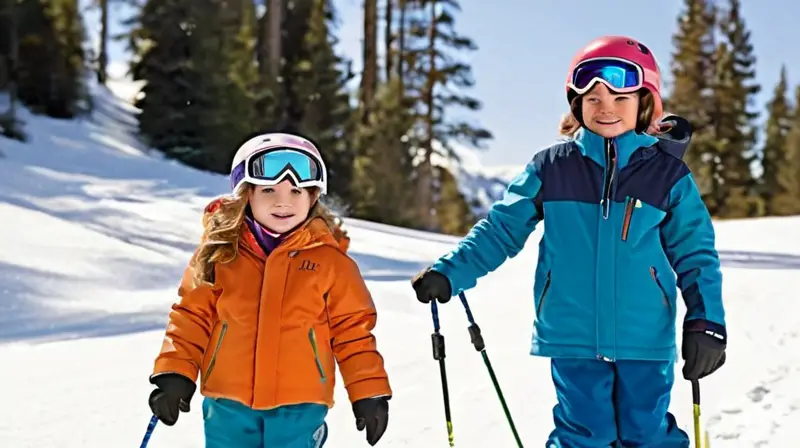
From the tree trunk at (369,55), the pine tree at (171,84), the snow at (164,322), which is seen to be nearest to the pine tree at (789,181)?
the tree trunk at (369,55)

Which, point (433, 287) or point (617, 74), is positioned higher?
point (617, 74)

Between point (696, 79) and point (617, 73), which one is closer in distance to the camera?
point (617, 73)

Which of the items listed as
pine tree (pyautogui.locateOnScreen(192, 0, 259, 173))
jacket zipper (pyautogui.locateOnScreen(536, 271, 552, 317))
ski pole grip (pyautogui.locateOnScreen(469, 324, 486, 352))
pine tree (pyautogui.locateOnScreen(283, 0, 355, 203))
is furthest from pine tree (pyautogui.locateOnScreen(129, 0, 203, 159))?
jacket zipper (pyautogui.locateOnScreen(536, 271, 552, 317))

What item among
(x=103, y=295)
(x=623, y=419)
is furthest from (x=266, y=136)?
(x=103, y=295)

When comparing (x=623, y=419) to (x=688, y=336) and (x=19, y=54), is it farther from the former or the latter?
(x=19, y=54)

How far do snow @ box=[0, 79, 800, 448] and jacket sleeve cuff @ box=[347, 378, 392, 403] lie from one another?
1319 millimetres

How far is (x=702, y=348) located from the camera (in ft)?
9.14

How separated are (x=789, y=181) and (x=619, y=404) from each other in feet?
122

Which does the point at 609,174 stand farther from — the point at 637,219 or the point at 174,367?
the point at 174,367

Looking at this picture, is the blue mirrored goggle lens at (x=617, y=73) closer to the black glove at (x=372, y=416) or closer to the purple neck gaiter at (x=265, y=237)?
the purple neck gaiter at (x=265, y=237)

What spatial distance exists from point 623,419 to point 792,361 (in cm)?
264

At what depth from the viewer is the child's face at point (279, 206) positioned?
2887 millimetres

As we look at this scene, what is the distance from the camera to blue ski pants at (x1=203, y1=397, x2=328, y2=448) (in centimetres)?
271

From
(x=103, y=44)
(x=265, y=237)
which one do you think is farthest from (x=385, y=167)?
(x=265, y=237)
